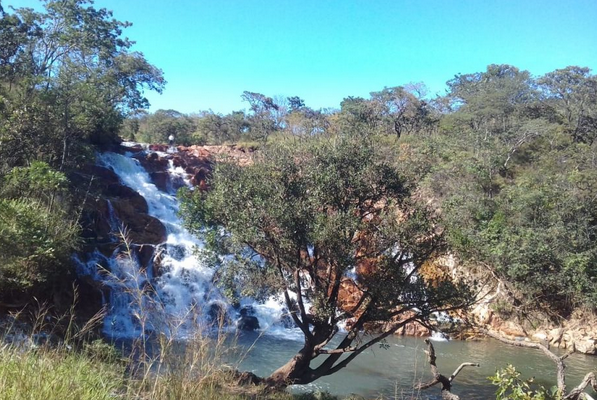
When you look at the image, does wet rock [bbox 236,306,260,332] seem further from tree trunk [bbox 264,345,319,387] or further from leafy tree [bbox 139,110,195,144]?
leafy tree [bbox 139,110,195,144]

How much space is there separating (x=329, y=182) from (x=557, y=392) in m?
5.54

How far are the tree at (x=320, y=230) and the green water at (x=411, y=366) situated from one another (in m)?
2.29

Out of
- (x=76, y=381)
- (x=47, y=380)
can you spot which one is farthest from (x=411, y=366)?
(x=47, y=380)

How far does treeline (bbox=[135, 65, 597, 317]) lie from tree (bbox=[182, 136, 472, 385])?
2.77 feet

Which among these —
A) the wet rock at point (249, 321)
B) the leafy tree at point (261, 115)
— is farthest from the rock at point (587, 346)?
the leafy tree at point (261, 115)

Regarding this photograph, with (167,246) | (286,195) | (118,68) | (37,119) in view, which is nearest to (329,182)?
(286,195)

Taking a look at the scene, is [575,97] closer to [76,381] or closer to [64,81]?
[64,81]

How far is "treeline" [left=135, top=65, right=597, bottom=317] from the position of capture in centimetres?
1789

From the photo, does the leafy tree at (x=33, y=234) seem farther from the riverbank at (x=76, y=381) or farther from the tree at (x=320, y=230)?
the riverbank at (x=76, y=381)

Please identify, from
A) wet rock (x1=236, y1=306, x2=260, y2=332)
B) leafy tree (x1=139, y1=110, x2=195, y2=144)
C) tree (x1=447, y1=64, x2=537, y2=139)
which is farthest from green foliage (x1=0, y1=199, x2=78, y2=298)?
leafy tree (x1=139, y1=110, x2=195, y2=144)

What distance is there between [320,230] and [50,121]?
44.7 feet

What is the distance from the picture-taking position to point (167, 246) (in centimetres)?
1866

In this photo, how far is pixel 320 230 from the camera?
324 inches

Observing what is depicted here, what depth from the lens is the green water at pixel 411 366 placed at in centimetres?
1155
